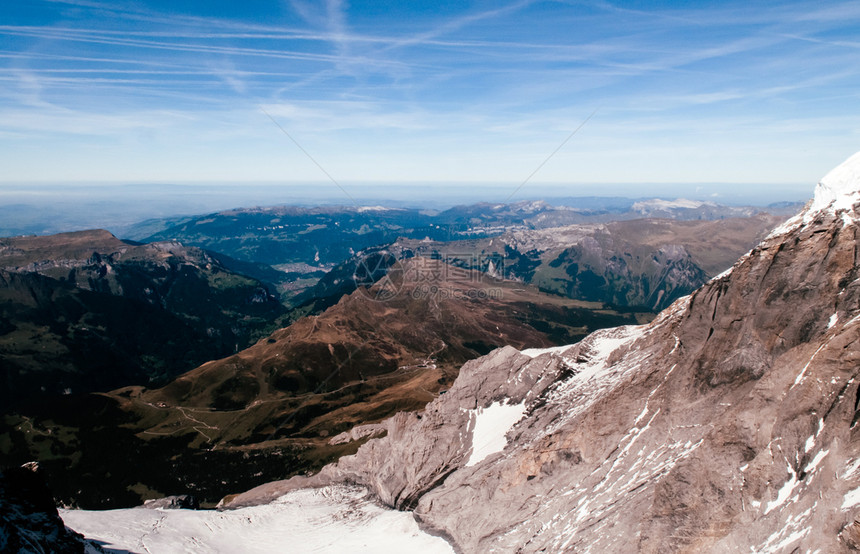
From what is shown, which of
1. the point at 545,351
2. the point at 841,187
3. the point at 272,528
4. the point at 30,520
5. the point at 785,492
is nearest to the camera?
the point at 785,492

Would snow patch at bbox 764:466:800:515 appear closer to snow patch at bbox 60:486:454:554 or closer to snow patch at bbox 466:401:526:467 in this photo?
snow patch at bbox 60:486:454:554

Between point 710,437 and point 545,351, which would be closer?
point 710,437

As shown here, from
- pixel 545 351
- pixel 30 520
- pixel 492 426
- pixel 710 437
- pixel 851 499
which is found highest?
pixel 851 499

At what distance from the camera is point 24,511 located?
160ft

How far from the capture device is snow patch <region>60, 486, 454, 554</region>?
72306mm

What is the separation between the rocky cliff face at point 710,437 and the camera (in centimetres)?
3394


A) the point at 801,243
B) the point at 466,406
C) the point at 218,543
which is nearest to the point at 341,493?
Answer: the point at 218,543

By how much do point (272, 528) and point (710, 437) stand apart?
83.0 m

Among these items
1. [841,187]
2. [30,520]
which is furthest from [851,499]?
[30,520]

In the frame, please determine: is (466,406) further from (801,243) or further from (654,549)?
(801,243)

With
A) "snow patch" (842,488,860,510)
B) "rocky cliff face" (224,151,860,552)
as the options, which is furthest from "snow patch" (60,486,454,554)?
"snow patch" (842,488,860,510)

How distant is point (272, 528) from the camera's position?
8825 centimetres

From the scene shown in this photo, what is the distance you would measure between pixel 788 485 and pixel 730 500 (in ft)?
15.5

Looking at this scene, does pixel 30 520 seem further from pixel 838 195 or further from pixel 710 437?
pixel 838 195
